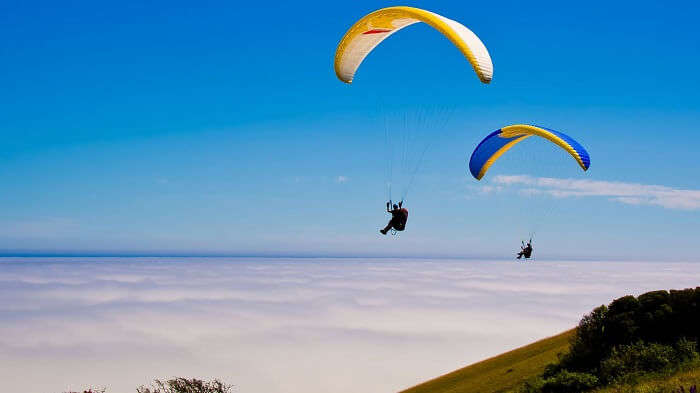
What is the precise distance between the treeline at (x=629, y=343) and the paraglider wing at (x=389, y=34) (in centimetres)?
2311

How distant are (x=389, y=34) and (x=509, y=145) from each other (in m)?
9.99

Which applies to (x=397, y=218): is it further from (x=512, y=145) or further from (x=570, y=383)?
(x=570, y=383)

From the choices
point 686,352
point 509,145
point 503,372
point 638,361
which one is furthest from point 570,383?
point 509,145

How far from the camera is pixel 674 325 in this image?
114 feet

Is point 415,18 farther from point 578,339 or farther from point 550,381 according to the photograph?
point 578,339

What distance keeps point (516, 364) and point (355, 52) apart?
37.0 meters

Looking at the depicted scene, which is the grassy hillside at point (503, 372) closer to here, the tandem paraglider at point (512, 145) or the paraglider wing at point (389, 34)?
the tandem paraglider at point (512, 145)

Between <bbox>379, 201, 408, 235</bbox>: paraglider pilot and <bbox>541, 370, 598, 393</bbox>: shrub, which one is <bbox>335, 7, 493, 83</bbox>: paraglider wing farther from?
<bbox>541, 370, 598, 393</bbox>: shrub

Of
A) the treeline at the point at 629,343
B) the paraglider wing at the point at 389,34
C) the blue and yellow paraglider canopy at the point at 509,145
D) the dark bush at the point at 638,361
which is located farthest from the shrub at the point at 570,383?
the paraglider wing at the point at 389,34

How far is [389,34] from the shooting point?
22750 mm

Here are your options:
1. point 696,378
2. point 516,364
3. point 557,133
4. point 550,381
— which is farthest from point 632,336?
point 557,133

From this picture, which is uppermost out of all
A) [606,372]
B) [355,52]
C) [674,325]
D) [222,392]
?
[355,52]

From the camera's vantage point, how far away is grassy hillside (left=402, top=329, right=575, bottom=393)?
1699 inches

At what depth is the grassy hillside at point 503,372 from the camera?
43.2 m
